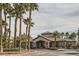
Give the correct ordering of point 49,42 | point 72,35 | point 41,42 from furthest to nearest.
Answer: point 41,42, point 49,42, point 72,35

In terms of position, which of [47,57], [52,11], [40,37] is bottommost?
[47,57]

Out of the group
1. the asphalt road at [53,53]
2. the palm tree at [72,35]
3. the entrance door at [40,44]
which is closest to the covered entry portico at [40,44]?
the entrance door at [40,44]

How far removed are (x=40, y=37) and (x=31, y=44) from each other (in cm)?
31

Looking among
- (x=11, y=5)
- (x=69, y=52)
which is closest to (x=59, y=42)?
(x=69, y=52)

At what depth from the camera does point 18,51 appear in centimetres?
803

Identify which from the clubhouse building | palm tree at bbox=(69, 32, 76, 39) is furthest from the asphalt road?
palm tree at bbox=(69, 32, 76, 39)

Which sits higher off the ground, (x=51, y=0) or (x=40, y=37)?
(x=51, y=0)

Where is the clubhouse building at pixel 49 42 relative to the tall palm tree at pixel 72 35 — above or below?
below

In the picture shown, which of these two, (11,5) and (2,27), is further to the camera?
(2,27)

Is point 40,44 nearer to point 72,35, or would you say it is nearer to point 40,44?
point 40,44

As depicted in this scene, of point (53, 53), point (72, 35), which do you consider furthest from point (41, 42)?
point (72, 35)

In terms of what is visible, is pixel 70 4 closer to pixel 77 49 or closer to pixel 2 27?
pixel 77 49

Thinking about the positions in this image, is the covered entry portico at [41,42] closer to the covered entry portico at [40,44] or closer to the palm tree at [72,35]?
the covered entry portico at [40,44]

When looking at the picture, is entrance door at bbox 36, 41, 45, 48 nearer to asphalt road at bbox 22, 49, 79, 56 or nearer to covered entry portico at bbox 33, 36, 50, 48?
covered entry portico at bbox 33, 36, 50, 48
